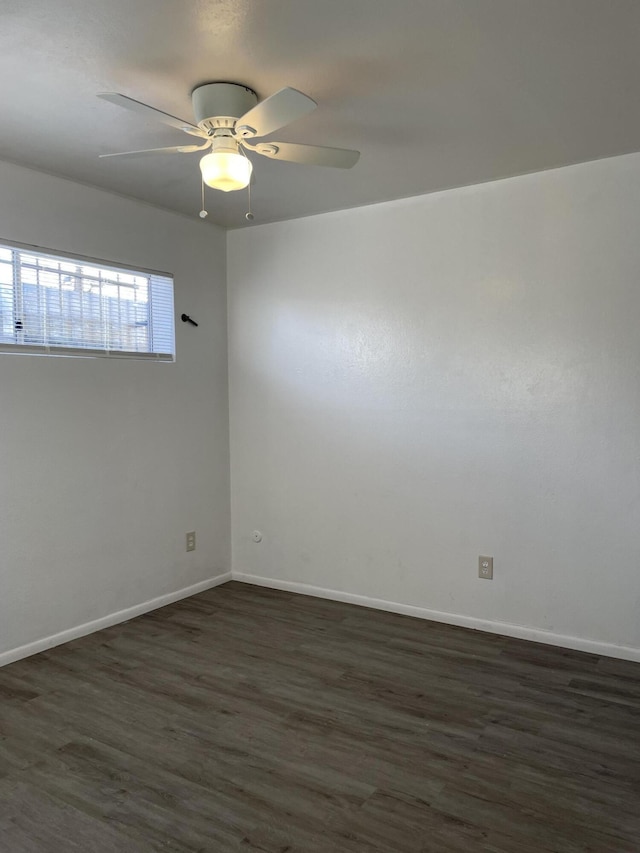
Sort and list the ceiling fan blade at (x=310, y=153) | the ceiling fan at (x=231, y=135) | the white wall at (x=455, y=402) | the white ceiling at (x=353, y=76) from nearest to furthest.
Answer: the white ceiling at (x=353, y=76), the ceiling fan at (x=231, y=135), the ceiling fan blade at (x=310, y=153), the white wall at (x=455, y=402)

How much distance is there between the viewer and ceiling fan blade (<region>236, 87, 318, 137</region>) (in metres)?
1.91

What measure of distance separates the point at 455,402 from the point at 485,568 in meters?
0.93

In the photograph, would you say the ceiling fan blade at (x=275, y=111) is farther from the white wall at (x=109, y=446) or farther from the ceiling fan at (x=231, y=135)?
the white wall at (x=109, y=446)

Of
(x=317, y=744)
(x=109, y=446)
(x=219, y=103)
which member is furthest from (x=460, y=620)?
(x=219, y=103)

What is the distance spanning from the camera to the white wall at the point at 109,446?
3.16m

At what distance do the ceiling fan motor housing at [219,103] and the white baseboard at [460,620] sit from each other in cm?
275

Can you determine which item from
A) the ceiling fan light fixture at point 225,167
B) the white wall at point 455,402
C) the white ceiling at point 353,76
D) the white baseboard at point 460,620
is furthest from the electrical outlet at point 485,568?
the ceiling fan light fixture at point 225,167

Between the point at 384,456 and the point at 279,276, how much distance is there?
1.39 metres

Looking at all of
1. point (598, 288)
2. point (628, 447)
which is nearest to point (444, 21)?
point (598, 288)

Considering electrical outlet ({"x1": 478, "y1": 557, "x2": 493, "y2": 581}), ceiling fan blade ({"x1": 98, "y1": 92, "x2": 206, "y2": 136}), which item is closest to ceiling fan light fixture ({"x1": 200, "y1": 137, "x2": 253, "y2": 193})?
ceiling fan blade ({"x1": 98, "y1": 92, "x2": 206, "y2": 136})

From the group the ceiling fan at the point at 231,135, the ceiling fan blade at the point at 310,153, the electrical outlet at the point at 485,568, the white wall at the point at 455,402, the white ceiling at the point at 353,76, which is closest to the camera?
the white ceiling at the point at 353,76

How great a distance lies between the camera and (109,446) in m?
3.61

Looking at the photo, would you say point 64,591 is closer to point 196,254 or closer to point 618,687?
point 196,254

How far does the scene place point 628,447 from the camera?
10.1 ft
